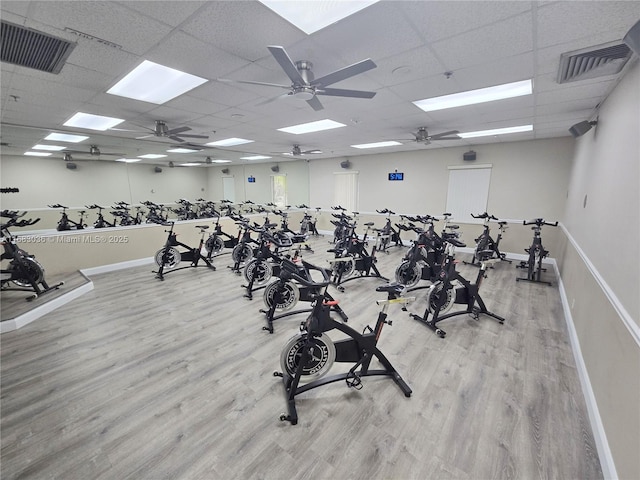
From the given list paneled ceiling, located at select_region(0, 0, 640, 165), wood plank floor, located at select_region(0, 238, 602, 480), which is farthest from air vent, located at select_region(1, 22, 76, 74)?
wood plank floor, located at select_region(0, 238, 602, 480)

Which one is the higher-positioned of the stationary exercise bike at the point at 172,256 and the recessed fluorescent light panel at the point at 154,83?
the recessed fluorescent light panel at the point at 154,83

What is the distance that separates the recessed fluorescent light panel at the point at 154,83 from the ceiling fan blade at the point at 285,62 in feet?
4.15

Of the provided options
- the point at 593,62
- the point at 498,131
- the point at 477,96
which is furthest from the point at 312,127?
the point at 593,62

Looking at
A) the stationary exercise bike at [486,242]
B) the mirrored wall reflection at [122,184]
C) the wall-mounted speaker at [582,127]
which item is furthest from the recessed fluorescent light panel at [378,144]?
the mirrored wall reflection at [122,184]

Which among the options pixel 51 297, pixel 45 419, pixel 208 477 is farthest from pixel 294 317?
pixel 51 297

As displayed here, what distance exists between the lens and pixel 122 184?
9.62m

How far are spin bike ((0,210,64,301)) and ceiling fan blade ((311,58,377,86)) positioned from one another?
13.5 feet

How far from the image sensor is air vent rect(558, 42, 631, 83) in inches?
80.9

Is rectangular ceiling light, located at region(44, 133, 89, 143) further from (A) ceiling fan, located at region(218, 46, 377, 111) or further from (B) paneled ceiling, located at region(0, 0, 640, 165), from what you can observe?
(A) ceiling fan, located at region(218, 46, 377, 111)

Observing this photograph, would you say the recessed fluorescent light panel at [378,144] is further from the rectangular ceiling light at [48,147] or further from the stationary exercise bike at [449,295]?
the rectangular ceiling light at [48,147]

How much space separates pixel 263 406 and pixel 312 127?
464cm

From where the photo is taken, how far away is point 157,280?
4699mm

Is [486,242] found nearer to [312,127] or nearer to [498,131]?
[498,131]

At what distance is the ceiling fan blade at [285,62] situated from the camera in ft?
5.77
